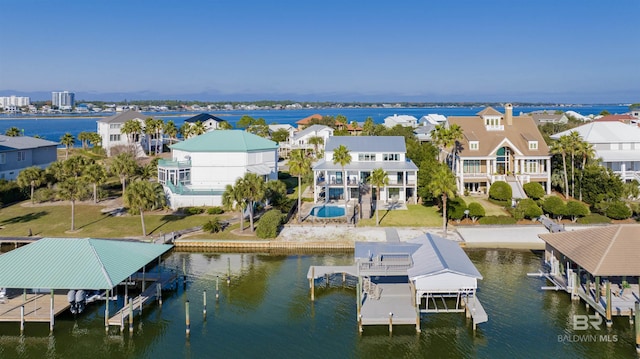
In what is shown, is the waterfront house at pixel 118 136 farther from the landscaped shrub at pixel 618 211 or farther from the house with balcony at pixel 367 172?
the landscaped shrub at pixel 618 211

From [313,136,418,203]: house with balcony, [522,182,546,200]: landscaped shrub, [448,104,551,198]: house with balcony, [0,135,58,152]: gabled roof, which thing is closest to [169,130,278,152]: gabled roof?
[313,136,418,203]: house with balcony

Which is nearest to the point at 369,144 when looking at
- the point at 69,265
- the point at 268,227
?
the point at 268,227

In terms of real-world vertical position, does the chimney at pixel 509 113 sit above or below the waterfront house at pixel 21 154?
above

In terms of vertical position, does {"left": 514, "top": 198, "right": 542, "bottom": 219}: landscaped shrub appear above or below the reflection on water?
above

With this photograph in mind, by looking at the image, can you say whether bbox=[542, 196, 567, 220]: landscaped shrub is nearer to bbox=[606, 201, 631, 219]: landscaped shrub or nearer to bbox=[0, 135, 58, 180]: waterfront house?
bbox=[606, 201, 631, 219]: landscaped shrub

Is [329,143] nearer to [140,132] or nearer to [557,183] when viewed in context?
[557,183]

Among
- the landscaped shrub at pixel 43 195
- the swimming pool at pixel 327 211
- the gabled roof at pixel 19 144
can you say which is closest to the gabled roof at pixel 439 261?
the swimming pool at pixel 327 211

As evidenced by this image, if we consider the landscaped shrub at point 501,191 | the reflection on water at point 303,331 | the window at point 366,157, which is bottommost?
the reflection on water at point 303,331
